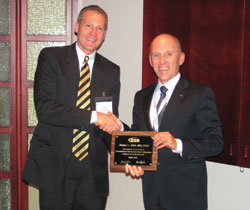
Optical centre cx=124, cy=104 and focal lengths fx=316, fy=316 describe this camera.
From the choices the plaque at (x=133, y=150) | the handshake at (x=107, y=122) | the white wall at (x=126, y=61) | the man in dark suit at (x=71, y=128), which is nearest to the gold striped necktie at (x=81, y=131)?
the man in dark suit at (x=71, y=128)

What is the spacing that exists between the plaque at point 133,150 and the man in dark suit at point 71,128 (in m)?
0.24

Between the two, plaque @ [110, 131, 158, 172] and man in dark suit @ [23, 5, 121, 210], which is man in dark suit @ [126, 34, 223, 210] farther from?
man in dark suit @ [23, 5, 121, 210]

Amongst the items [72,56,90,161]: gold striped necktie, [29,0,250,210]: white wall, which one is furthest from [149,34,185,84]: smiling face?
[29,0,250,210]: white wall

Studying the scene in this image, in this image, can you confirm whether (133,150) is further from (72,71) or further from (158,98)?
(72,71)

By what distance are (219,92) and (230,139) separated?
39 centimetres

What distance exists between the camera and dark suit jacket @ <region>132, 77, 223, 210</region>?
2.07 meters

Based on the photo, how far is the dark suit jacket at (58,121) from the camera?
2225mm

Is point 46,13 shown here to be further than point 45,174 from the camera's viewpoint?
Yes

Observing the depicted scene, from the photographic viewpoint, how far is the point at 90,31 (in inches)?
94.6

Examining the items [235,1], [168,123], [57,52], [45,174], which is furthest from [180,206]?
[235,1]

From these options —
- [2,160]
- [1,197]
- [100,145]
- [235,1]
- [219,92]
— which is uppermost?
[235,1]

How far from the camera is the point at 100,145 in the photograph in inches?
94.7

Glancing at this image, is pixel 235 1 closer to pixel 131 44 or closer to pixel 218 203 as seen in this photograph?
pixel 131 44

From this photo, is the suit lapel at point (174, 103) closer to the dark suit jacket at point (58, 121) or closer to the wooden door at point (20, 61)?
the dark suit jacket at point (58, 121)
